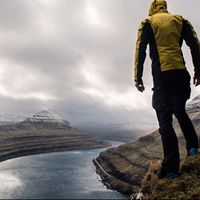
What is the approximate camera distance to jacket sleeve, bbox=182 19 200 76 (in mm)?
9523

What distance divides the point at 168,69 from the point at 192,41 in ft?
4.62

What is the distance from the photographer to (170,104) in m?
9.26

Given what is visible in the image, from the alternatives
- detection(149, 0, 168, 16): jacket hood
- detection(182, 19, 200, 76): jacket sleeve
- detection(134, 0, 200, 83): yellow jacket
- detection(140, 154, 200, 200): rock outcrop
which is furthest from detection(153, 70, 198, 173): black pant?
detection(149, 0, 168, 16): jacket hood

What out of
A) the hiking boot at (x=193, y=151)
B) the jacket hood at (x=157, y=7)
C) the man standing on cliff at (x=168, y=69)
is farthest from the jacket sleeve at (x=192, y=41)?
the hiking boot at (x=193, y=151)

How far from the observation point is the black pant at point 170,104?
9.05m

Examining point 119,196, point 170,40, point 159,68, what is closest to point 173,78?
point 159,68

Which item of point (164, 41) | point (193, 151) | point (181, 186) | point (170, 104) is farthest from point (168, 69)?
point (181, 186)

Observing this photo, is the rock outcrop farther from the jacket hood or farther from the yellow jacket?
the jacket hood

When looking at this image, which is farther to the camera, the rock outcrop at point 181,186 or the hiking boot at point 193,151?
the hiking boot at point 193,151

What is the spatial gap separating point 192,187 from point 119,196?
167532mm

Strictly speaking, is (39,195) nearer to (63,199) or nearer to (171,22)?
(63,199)

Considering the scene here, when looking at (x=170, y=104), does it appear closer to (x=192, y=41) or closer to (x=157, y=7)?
(x=192, y=41)

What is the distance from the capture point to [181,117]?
9.75 m

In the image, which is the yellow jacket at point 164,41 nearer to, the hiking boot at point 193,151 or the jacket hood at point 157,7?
the jacket hood at point 157,7
